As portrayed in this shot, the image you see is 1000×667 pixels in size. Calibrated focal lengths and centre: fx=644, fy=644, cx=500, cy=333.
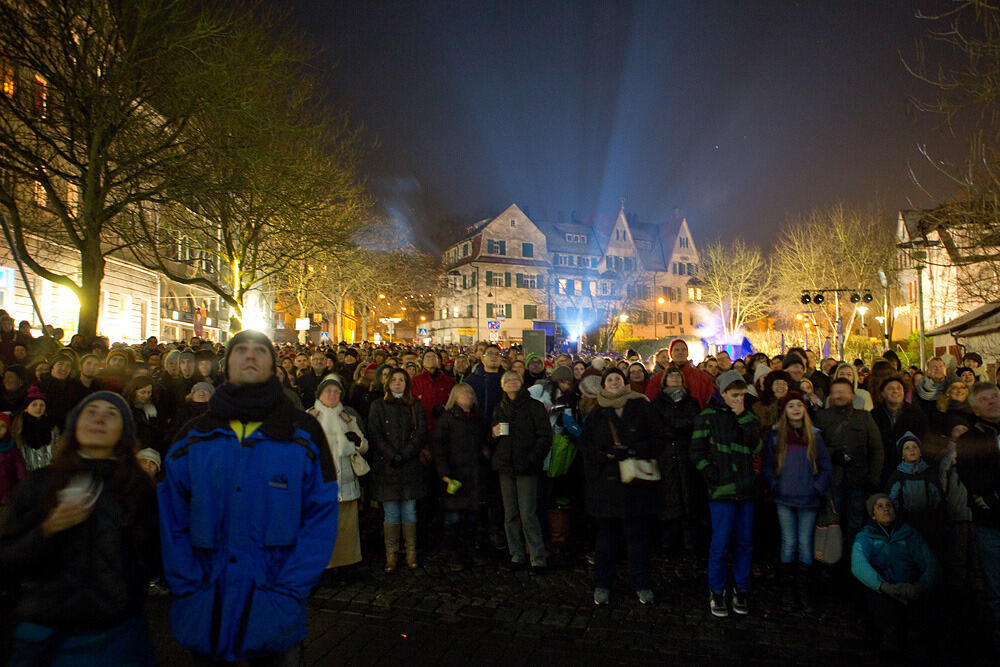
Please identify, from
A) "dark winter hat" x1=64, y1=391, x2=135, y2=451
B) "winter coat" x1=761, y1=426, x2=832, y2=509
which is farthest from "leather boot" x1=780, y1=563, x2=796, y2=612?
"dark winter hat" x1=64, y1=391, x2=135, y2=451

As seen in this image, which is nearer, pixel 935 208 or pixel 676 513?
Answer: pixel 676 513

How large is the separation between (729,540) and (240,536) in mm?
4587

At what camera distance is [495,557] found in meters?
7.36

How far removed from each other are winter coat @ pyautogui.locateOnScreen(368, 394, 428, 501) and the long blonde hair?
3.65m

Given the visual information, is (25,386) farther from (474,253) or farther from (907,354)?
(474,253)

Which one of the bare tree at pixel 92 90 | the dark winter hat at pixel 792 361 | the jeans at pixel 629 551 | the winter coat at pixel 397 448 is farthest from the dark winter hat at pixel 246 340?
the bare tree at pixel 92 90

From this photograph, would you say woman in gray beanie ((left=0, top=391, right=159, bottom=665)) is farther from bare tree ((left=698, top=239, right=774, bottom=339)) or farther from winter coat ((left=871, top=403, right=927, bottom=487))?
bare tree ((left=698, top=239, right=774, bottom=339))

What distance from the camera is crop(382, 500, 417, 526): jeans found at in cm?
707

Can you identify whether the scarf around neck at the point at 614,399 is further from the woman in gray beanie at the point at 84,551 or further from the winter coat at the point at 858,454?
the woman in gray beanie at the point at 84,551

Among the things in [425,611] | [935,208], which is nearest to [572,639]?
[425,611]

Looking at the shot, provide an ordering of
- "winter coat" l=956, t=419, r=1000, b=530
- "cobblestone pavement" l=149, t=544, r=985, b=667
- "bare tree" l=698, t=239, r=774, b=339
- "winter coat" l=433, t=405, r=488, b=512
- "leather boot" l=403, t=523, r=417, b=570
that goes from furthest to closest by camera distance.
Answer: "bare tree" l=698, t=239, r=774, b=339
"winter coat" l=433, t=405, r=488, b=512
"leather boot" l=403, t=523, r=417, b=570
"cobblestone pavement" l=149, t=544, r=985, b=667
"winter coat" l=956, t=419, r=1000, b=530

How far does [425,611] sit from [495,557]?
1.73 metres

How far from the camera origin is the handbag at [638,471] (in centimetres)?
585

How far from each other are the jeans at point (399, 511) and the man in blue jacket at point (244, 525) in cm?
418
